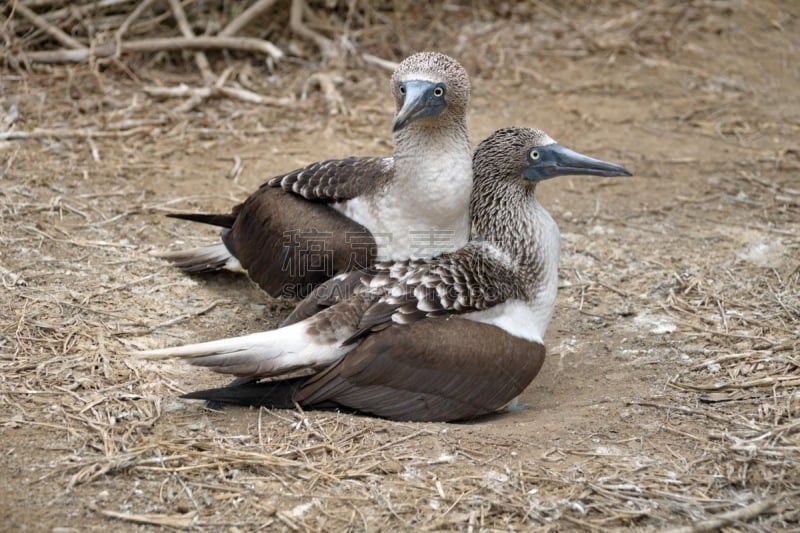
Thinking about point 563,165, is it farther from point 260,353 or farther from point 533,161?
point 260,353

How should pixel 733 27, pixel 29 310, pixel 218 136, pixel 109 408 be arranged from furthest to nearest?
pixel 733 27 < pixel 218 136 < pixel 29 310 < pixel 109 408

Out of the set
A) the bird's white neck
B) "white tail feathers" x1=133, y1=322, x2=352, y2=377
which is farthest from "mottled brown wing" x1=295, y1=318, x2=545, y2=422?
the bird's white neck

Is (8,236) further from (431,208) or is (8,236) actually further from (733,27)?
(733,27)

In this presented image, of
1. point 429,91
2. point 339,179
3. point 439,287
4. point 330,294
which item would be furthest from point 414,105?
point 330,294

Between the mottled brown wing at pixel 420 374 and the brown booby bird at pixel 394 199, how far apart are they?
62cm

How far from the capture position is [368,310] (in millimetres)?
4859

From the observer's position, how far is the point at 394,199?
17.0ft

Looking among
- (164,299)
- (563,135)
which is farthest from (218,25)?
(164,299)

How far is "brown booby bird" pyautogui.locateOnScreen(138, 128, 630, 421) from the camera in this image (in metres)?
4.70

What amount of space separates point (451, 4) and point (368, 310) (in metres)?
6.24

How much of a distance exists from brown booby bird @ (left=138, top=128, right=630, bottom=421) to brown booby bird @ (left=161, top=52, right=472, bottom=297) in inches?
6.0

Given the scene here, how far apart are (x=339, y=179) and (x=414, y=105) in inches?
30.4

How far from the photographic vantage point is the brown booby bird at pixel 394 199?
5.08m

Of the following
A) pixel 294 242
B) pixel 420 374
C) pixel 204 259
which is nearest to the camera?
pixel 420 374
